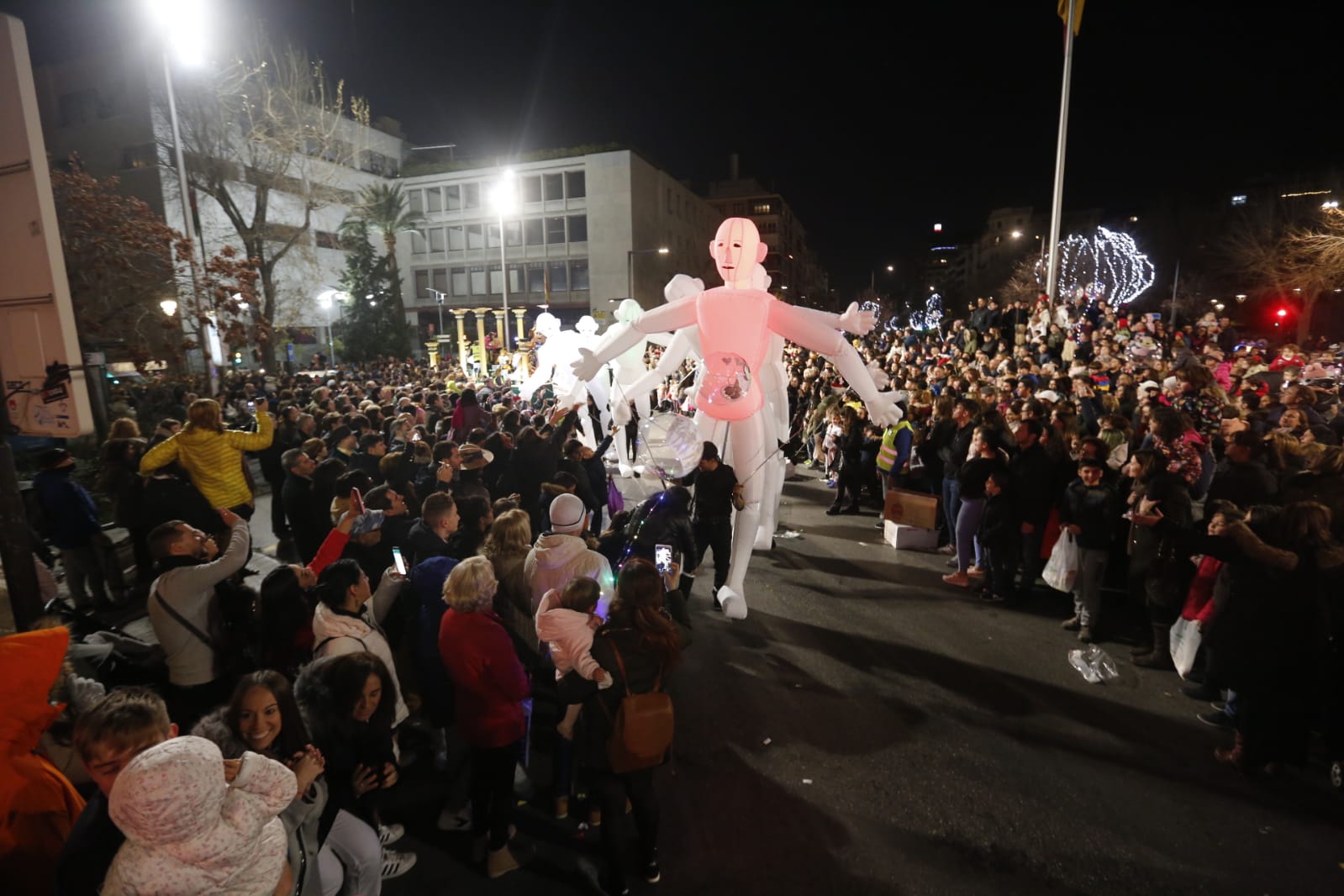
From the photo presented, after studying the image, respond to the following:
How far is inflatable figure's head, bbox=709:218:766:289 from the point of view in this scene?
5.63 metres

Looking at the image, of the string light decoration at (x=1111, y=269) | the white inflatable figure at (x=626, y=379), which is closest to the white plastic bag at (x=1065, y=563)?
the white inflatable figure at (x=626, y=379)

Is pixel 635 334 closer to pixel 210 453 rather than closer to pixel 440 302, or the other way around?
pixel 210 453

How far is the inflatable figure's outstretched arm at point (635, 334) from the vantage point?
18.8 feet

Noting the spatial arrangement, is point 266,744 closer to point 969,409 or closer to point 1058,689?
point 1058,689

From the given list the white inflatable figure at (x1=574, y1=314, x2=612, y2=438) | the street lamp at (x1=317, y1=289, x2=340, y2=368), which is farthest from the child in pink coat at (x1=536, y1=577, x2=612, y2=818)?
the street lamp at (x1=317, y1=289, x2=340, y2=368)

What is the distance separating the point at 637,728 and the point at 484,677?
2.46 feet

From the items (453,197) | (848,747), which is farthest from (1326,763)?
(453,197)

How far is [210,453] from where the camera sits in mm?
5723

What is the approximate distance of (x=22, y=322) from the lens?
308 centimetres

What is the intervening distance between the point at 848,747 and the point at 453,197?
44329 millimetres

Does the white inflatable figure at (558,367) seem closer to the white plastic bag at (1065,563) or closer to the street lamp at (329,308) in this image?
the white plastic bag at (1065,563)

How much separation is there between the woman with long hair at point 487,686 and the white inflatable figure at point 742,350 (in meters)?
2.79

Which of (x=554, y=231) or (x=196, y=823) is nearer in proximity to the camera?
(x=196, y=823)

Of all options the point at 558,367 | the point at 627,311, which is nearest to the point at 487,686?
the point at 627,311
